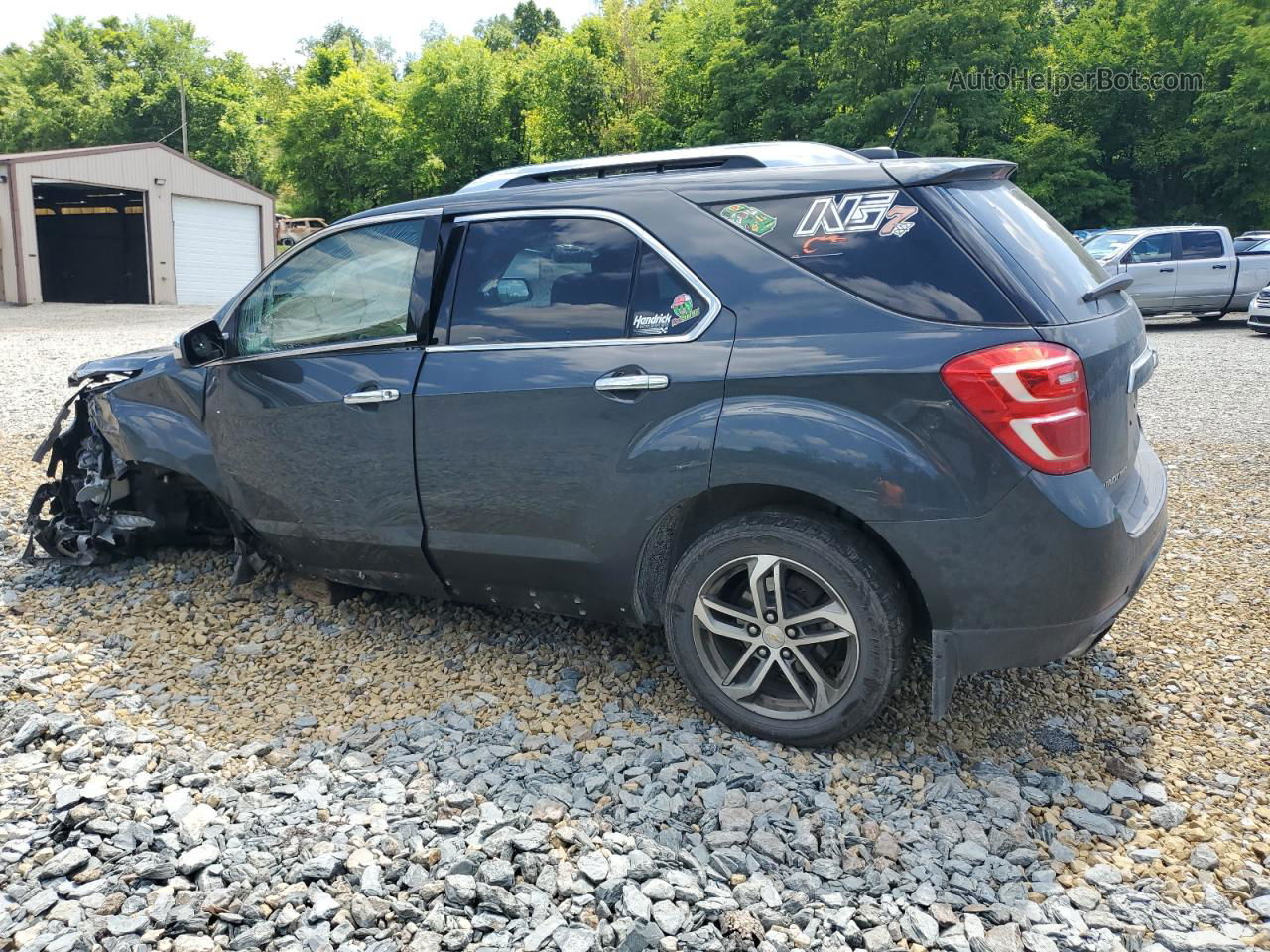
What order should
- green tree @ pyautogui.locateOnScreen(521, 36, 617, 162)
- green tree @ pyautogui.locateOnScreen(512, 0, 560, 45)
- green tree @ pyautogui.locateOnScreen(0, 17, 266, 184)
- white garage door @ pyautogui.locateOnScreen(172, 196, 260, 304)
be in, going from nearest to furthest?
1. white garage door @ pyautogui.locateOnScreen(172, 196, 260, 304)
2. green tree @ pyautogui.locateOnScreen(521, 36, 617, 162)
3. green tree @ pyautogui.locateOnScreen(0, 17, 266, 184)
4. green tree @ pyautogui.locateOnScreen(512, 0, 560, 45)

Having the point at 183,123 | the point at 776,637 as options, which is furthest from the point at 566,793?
the point at 183,123

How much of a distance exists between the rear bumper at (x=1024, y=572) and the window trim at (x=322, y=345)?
204 centimetres

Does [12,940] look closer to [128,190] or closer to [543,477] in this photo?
[543,477]

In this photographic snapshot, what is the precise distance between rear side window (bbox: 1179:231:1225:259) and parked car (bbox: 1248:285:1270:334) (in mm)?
1903

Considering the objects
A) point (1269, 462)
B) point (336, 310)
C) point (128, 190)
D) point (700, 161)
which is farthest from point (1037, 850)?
point (128, 190)

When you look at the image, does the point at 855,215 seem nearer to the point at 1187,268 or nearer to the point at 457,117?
the point at 1187,268

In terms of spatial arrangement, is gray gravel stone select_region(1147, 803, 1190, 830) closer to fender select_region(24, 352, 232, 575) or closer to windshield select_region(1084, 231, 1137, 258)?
fender select_region(24, 352, 232, 575)

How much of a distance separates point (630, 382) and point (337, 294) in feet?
5.13

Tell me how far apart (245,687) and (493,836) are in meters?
1.60

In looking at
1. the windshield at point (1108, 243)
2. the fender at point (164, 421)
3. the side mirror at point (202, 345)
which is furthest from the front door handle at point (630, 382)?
the windshield at point (1108, 243)

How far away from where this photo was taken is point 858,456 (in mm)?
3047

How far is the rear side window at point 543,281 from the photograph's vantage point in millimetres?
3543

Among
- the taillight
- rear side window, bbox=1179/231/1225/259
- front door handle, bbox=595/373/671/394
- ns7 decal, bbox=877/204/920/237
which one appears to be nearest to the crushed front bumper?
front door handle, bbox=595/373/671/394

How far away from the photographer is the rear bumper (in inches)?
115
